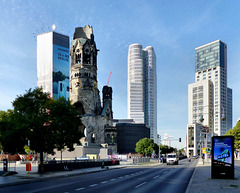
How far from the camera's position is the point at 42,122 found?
32.8 metres

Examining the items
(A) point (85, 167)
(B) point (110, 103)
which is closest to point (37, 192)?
(A) point (85, 167)

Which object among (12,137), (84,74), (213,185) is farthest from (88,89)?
(213,185)

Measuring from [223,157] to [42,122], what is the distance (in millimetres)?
20613

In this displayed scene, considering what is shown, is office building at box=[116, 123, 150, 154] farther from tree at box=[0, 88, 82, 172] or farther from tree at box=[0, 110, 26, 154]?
tree at box=[0, 110, 26, 154]

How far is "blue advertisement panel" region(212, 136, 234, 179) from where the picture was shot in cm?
2400

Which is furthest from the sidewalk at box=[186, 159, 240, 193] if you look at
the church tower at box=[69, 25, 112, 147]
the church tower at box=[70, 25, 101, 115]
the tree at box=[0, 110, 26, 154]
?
the church tower at box=[70, 25, 101, 115]

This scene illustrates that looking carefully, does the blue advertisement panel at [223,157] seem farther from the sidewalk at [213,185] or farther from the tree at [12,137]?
the tree at [12,137]

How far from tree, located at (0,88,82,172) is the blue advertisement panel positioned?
1865 cm

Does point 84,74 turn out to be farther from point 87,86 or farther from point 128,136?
point 128,136

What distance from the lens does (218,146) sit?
80.0 feet

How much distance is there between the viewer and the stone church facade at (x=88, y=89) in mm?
116250

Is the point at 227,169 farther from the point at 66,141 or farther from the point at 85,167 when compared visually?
the point at 85,167

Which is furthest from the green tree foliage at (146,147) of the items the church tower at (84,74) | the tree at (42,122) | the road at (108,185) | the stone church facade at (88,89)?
the road at (108,185)

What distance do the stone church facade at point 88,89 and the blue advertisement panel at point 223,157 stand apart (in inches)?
3508
